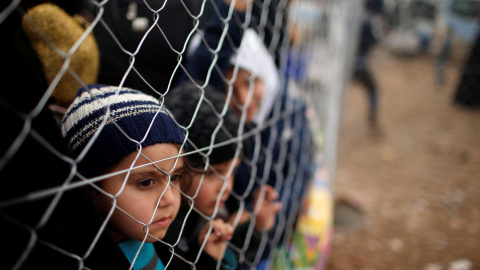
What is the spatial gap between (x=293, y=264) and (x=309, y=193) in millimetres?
542

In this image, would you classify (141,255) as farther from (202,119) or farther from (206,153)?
(202,119)

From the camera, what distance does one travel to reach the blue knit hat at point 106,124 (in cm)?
75

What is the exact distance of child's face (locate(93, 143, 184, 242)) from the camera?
783mm

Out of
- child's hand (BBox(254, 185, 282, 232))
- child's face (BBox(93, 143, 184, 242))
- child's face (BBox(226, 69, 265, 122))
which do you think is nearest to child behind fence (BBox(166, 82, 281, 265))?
child's face (BBox(93, 143, 184, 242))

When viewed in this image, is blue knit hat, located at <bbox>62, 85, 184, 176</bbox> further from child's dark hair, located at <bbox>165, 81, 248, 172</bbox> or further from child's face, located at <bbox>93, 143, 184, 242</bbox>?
child's dark hair, located at <bbox>165, 81, 248, 172</bbox>

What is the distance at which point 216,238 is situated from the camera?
108cm

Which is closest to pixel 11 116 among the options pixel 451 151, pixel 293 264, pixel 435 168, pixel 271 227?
pixel 271 227

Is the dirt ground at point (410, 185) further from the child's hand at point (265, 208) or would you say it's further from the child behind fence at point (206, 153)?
Answer: the child behind fence at point (206, 153)

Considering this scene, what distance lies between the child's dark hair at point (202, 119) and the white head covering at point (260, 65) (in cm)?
42

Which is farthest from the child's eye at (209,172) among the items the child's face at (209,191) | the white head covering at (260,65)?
the white head covering at (260,65)

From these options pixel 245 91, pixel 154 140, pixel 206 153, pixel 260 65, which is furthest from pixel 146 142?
pixel 260 65

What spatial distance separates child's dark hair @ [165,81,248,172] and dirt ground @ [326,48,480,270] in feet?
5.84

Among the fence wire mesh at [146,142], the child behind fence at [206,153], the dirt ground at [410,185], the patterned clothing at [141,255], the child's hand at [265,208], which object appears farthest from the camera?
the dirt ground at [410,185]

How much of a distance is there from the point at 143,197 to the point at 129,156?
111 mm
